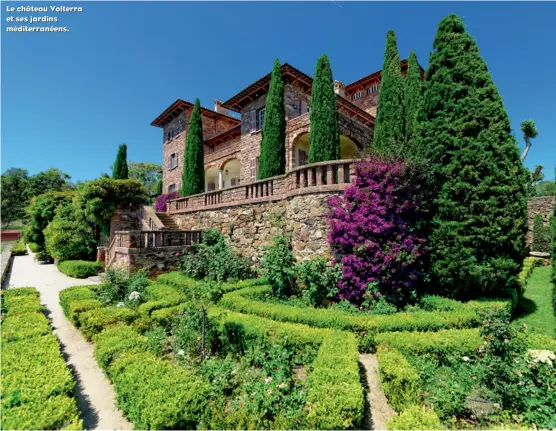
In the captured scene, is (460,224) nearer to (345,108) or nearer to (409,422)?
(409,422)

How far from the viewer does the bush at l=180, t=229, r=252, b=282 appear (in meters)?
9.33

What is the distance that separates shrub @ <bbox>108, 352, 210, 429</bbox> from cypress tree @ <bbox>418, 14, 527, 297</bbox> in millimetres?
6380

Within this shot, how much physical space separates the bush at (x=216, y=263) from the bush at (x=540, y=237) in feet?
55.3

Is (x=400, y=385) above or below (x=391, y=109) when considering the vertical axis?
below

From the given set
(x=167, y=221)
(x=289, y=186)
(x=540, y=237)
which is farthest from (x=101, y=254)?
(x=540, y=237)

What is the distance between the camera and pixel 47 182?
3859 cm

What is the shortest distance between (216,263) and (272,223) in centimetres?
251

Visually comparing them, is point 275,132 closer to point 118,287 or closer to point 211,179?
point 118,287

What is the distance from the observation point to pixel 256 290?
7.39 m

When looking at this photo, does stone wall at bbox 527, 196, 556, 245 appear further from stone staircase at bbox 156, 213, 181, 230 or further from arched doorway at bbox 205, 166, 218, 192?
arched doorway at bbox 205, 166, 218, 192

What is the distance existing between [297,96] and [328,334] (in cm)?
1465

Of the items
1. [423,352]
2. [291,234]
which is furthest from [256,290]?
[423,352]

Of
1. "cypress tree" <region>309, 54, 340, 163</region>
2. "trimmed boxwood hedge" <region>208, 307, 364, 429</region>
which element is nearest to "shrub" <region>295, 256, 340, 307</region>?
"trimmed boxwood hedge" <region>208, 307, 364, 429</region>

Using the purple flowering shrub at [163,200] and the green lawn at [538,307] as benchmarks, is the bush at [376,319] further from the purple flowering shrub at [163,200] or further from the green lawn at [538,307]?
the purple flowering shrub at [163,200]
